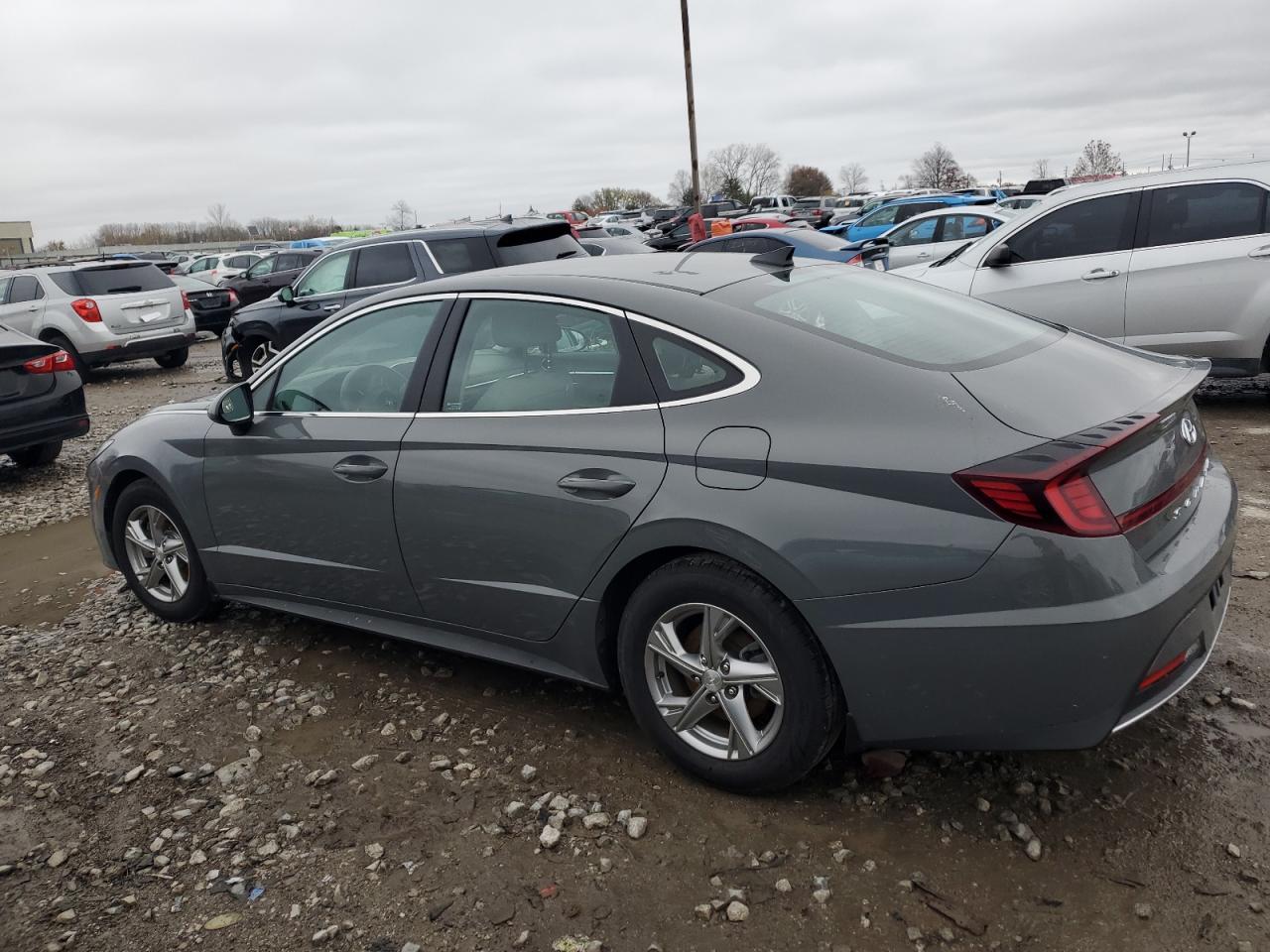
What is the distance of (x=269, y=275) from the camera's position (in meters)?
22.6

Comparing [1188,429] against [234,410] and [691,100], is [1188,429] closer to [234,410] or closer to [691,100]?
[234,410]

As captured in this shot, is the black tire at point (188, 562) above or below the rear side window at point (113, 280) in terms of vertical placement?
below

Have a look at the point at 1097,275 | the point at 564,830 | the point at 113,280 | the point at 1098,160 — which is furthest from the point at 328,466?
the point at 1098,160

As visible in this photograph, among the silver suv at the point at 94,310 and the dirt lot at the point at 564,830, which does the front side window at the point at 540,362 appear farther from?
the silver suv at the point at 94,310

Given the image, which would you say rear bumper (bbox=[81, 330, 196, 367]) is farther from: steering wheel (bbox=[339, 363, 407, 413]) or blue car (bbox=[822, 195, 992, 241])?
blue car (bbox=[822, 195, 992, 241])

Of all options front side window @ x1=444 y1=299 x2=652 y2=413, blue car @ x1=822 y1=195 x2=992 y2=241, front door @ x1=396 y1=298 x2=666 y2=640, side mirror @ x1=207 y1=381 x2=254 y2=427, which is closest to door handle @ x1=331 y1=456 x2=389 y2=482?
front door @ x1=396 y1=298 x2=666 y2=640

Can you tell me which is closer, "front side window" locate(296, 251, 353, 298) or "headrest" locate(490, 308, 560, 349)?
"headrest" locate(490, 308, 560, 349)

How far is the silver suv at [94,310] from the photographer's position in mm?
13938

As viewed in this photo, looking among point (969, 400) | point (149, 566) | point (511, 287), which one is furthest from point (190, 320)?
point (969, 400)

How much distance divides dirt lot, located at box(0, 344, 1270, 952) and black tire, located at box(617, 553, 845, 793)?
0.44 feet

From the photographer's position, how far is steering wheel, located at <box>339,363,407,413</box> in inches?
150

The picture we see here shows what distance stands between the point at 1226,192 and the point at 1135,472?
5773 mm

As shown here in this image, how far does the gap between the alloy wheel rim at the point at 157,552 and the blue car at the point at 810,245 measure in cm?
893

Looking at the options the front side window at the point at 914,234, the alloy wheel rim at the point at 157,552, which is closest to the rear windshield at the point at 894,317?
the alloy wheel rim at the point at 157,552
